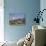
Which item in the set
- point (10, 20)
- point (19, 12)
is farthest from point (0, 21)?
point (19, 12)

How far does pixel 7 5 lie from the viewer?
5371 millimetres

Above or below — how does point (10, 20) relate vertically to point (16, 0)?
below

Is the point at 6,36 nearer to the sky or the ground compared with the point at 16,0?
nearer to the ground

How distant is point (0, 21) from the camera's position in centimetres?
548

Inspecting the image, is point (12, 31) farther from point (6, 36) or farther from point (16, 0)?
point (16, 0)

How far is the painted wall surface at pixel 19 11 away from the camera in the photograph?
5.39 meters

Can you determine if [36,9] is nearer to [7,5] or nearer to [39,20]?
[39,20]

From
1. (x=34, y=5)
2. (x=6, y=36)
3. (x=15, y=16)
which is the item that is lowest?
(x=6, y=36)

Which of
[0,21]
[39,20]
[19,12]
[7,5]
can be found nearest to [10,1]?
[7,5]

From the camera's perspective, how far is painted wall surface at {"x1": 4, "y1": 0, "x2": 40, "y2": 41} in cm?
539

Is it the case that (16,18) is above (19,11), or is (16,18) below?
below

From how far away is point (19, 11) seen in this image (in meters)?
Result: 5.44

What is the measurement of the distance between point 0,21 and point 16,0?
1.07 meters

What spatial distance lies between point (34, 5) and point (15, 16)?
2.95ft
